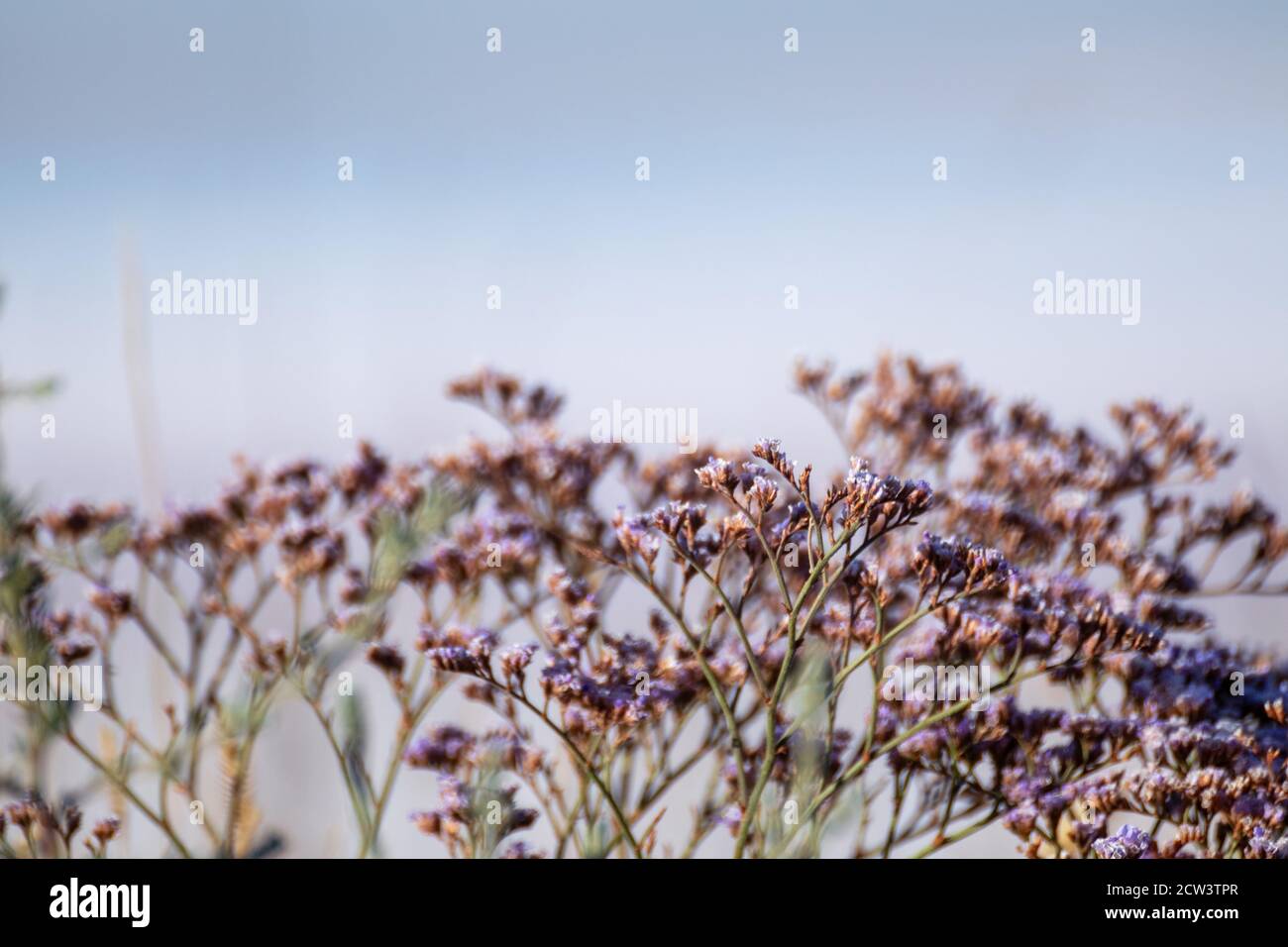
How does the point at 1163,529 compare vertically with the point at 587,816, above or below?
above

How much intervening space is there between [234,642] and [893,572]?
3.49ft

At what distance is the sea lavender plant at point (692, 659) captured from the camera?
1.66 meters

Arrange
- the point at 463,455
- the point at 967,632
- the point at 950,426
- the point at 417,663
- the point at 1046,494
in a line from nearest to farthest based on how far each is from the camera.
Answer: the point at 967,632 → the point at 417,663 → the point at 463,455 → the point at 1046,494 → the point at 950,426

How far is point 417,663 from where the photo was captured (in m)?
2.01

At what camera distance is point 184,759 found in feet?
5.86

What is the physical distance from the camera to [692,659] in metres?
1.91

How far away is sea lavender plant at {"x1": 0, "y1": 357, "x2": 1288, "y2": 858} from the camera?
5.46 ft
